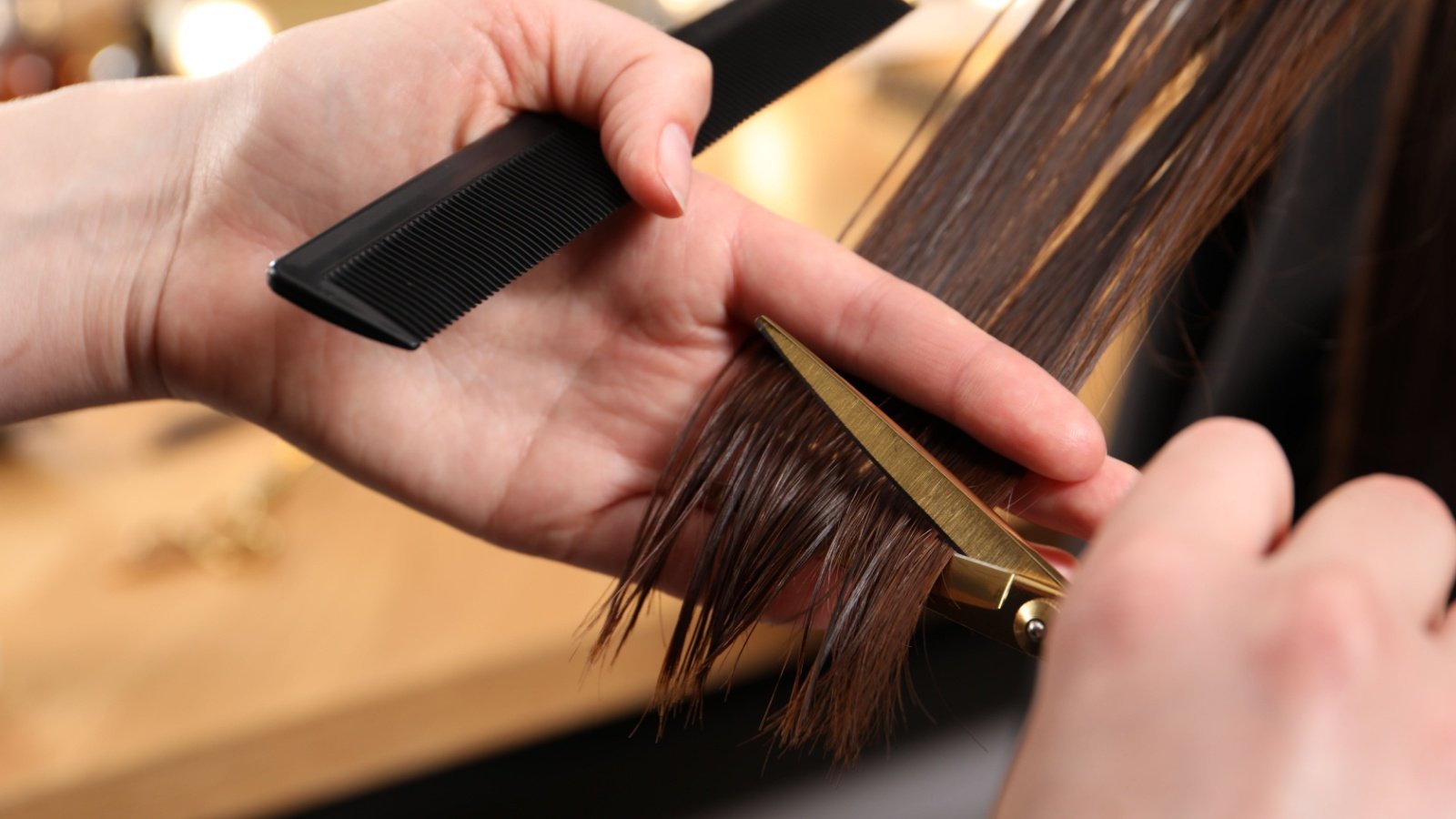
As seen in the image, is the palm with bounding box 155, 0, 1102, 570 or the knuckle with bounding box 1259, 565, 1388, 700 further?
the palm with bounding box 155, 0, 1102, 570

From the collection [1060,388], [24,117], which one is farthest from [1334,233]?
[24,117]

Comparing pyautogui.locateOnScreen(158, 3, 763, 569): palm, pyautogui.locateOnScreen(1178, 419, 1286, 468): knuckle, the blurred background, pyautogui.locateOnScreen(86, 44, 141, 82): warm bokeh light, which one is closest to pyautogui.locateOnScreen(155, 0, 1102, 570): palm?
pyautogui.locateOnScreen(158, 3, 763, 569): palm

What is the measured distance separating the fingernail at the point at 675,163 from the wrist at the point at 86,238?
0.35 metres

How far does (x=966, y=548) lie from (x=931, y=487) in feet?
0.12

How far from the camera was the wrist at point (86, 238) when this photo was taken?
0.74 meters

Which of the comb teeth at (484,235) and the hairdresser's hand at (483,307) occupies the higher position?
the comb teeth at (484,235)

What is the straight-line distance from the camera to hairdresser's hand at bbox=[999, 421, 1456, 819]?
310 millimetres

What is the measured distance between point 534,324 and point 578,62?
17cm

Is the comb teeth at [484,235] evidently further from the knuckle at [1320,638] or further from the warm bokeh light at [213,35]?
the warm bokeh light at [213,35]

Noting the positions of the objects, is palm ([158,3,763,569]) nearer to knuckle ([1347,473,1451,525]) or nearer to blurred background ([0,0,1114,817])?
blurred background ([0,0,1114,817])

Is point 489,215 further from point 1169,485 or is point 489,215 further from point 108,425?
point 108,425

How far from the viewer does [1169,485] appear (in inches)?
14.8

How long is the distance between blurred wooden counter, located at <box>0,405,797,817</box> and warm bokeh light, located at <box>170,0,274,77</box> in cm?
56

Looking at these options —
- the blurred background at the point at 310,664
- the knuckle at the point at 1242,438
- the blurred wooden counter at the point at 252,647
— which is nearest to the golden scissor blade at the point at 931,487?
the knuckle at the point at 1242,438
